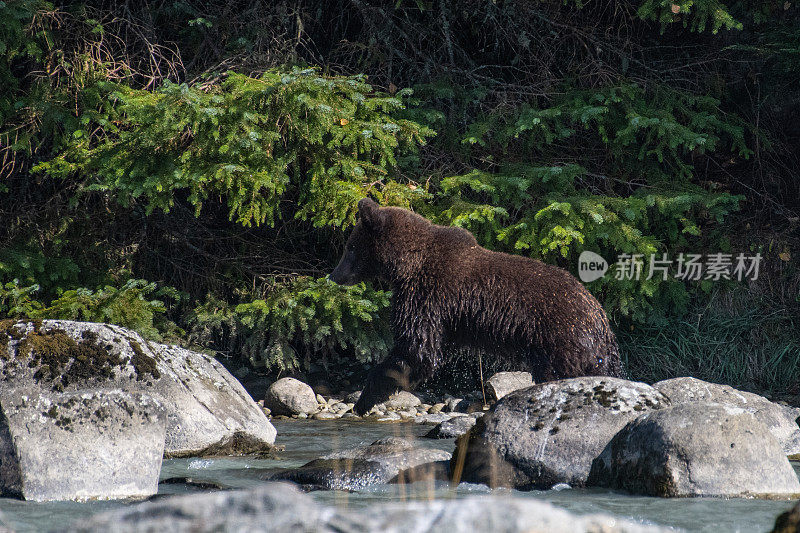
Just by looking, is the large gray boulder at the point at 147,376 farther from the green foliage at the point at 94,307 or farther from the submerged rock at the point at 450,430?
the green foliage at the point at 94,307

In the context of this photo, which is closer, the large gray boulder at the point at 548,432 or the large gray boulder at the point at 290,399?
the large gray boulder at the point at 548,432

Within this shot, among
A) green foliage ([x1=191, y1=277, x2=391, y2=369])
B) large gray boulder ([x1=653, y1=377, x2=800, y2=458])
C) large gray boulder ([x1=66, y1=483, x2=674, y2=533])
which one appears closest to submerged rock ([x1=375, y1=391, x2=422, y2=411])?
green foliage ([x1=191, y1=277, x2=391, y2=369])

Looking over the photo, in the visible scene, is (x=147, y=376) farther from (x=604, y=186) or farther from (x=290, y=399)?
(x=604, y=186)

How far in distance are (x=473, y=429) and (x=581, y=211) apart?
12.3 feet

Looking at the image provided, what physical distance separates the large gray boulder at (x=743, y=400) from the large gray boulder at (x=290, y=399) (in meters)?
3.52

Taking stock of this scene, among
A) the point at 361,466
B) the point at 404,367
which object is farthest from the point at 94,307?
the point at 361,466

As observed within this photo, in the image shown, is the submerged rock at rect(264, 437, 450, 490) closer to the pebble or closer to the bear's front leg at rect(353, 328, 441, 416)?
the bear's front leg at rect(353, 328, 441, 416)

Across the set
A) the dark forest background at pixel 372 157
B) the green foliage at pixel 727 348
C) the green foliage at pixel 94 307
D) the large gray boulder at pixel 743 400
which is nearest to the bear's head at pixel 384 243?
→ the dark forest background at pixel 372 157

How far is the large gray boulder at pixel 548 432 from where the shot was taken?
197 inches

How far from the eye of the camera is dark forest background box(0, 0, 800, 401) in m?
8.33

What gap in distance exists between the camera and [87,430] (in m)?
4.71

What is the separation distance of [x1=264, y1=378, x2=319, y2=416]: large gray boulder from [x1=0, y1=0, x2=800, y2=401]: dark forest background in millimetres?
380

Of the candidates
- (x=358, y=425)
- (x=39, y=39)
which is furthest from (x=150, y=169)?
(x=358, y=425)

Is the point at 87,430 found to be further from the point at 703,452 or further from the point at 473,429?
the point at 703,452
